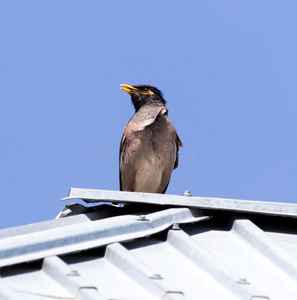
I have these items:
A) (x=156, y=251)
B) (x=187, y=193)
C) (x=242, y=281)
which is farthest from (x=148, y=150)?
(x=242, y=281)

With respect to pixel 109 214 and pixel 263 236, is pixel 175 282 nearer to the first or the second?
pixel 263 236

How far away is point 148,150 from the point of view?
8.71 m

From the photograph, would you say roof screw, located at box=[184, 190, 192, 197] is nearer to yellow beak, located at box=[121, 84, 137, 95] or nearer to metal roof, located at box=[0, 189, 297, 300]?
metal roof, located at box=[0, 189, 297, 300]

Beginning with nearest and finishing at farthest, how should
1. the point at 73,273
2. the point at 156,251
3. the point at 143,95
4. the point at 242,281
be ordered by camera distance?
the point at 73,273
the point at 242,281
the point at 156,251
the point at 143,95

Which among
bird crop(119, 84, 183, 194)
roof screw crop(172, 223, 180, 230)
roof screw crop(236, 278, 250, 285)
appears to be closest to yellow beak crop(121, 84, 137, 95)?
bird crop(119, 84, 183, 194)

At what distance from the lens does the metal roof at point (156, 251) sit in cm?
305

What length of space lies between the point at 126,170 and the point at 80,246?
567cm

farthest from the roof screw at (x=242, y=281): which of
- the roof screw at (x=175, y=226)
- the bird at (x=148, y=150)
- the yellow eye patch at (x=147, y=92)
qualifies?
the yellow eye patch at (x=147, y=92)

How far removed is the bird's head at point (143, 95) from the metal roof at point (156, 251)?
17.2 ft

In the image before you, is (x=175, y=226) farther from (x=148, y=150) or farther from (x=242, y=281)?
(x=148, y=150)

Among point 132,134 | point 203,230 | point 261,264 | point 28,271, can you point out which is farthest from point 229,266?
point 132,134

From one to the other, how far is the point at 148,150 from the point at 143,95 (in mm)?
1238

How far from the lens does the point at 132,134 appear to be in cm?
875

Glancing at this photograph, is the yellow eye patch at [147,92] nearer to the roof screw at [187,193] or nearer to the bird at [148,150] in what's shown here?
the bird at [148,150]
